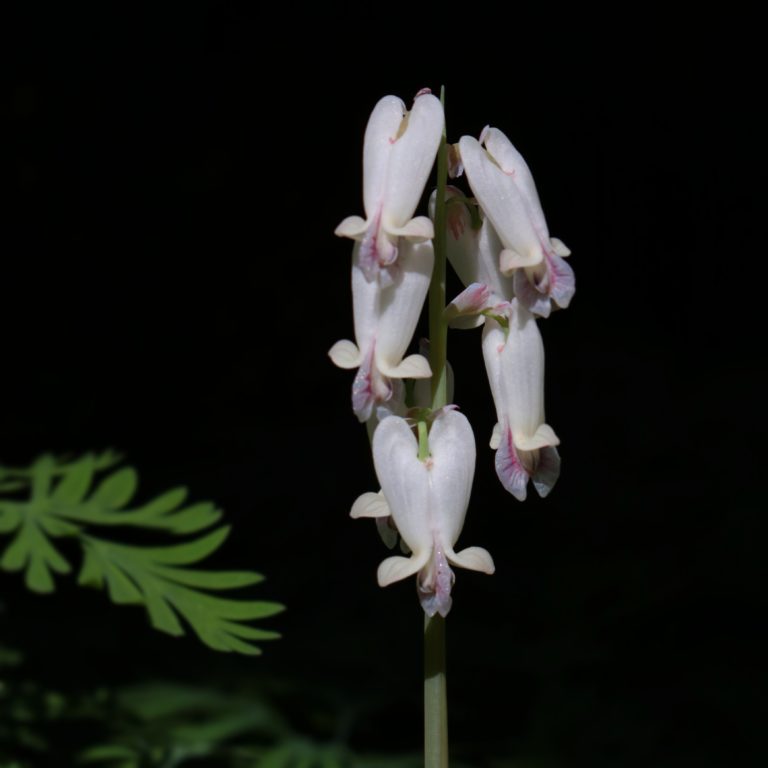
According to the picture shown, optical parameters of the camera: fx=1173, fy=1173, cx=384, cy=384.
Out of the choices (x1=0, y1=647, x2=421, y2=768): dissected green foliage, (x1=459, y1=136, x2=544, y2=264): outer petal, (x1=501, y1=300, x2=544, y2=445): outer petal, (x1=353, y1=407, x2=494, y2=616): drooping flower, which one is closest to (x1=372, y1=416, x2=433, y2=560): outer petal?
(x1=353, y1=407, x2=494, y2=616): drooping flower

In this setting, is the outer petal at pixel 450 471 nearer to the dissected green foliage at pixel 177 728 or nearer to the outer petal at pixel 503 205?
the outer petal at pixel 503 205

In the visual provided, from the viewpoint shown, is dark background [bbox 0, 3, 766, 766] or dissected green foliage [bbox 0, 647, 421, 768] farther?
dark background [bbox 0, 3, 766, 766]

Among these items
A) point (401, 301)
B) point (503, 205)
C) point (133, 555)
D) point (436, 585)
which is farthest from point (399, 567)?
point (133, 555)

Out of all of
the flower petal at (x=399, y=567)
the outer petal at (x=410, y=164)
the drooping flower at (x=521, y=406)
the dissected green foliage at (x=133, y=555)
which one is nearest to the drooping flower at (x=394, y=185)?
the outer petal at (x=410, y=164)

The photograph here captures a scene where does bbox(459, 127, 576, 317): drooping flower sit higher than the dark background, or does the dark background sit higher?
the dark background

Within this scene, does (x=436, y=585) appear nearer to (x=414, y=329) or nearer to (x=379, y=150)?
(x=414, y=329)

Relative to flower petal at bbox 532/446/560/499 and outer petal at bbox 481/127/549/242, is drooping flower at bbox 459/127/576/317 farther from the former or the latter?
flower petal at bbox 532/446/560/499
